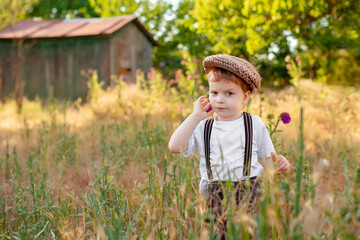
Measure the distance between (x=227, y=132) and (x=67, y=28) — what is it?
1289 centimetres

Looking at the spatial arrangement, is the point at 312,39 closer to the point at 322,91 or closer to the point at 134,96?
the point at 322,91

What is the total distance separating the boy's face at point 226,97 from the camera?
1.68 meters

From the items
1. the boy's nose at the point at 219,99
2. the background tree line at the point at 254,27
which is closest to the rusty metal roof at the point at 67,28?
the background tree line at the point at 254,27

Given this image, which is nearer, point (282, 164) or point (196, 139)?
point (282, 164)

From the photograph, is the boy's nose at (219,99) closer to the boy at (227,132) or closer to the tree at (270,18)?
the boy at (227,132)

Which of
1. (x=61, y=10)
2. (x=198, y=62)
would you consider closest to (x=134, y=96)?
(x=198, y=62)

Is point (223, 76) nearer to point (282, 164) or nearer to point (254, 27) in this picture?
point (282, 164)

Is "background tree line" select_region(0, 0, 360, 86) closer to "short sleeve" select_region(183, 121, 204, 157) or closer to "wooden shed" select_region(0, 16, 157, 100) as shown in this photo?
"wooden shed" select_region(0, 16, 157, 100)

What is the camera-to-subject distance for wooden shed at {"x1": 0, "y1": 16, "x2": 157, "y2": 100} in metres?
12.2

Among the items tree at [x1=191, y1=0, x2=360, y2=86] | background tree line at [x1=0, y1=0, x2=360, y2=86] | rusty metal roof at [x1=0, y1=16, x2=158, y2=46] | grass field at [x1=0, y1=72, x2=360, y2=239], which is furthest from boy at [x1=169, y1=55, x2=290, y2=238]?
rusty metal roof at [x1=0, y1=16, x2=158, y2=46]

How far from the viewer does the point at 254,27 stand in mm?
11055

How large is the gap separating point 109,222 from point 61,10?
2637 cm

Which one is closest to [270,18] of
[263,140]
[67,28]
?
[67,28]

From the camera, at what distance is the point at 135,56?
14.0 metres
